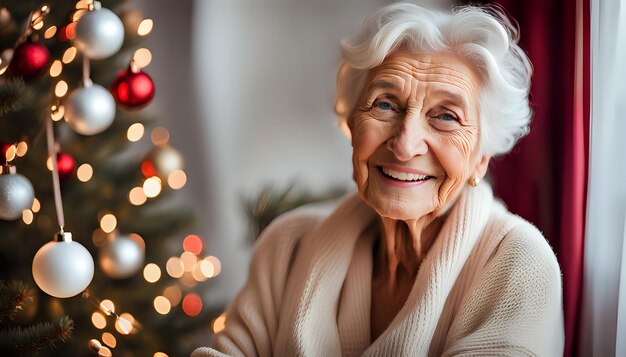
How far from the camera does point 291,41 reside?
9.99 ft

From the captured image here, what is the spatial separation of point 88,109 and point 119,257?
0.41m

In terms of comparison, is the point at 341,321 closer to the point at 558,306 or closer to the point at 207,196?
the point at 558,306

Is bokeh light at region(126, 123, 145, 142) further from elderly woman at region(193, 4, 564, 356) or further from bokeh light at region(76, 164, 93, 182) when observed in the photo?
elderly woman at region(193, 4, 564, 356)

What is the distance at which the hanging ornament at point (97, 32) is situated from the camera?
65.1 inches

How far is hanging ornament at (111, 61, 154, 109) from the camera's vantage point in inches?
70.1

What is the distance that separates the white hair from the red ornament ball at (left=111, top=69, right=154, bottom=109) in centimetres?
53

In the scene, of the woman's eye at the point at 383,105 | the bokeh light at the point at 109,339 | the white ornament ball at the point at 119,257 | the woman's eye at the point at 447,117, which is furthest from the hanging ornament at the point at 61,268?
the woman's eye at the point at 447,117

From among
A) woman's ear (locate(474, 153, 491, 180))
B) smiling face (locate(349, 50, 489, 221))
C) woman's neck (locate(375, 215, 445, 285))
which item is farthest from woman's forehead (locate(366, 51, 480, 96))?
woman's neck (locate(375, 215, 445, 285))

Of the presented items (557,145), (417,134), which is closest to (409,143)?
(417,134)

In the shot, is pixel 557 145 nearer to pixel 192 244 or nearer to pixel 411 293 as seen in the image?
pixel 411 293

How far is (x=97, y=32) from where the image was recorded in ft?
5.42

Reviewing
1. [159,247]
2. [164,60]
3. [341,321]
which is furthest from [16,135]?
[164,60]

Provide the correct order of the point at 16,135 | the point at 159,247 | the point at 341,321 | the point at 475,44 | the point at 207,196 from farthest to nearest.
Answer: the point at 207,196 < the point at 159,247 < the point at 16,135 < the point at 341,321 < the point at 475,44

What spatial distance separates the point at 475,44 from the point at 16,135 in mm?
1212
